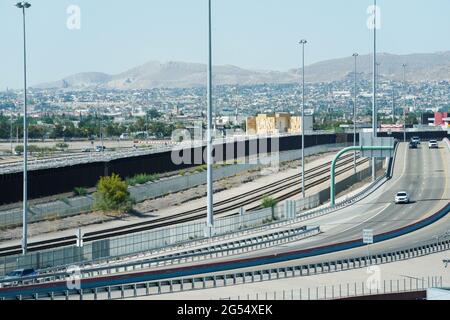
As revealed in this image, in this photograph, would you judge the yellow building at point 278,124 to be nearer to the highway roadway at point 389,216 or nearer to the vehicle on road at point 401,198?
the highway roadway at point 389,216

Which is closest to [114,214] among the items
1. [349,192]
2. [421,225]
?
[349,192]

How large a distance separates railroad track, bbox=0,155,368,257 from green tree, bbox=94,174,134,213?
3.22 metres

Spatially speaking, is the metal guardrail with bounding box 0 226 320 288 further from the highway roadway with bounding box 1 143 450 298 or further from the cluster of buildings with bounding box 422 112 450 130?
the cluster of buildings with bounding box 422 112 450 130

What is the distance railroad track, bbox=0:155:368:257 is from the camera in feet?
147

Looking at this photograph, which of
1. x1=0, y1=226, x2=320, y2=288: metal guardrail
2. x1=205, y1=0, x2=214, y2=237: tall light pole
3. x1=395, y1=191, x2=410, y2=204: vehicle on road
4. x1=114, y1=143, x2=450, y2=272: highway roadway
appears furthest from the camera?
x1=395, y1=191, x2=410, y2=204: vehicle on road

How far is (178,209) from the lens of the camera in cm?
6262

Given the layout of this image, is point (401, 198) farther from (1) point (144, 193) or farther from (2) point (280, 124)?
(2) point (280, 124)

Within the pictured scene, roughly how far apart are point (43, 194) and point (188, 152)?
31303 mm

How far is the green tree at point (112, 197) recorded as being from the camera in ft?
192

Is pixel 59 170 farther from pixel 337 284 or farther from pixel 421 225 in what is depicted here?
pixel 337 284

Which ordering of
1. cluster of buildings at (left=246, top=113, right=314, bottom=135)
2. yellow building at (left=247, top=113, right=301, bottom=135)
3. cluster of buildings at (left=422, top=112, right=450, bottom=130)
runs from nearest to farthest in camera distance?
yellow building at (left=247, top=113, right=301, bottom=135) < cluster of buildings at (left=246, top=113, right=314, bottom=135) < cluster of buildings at (left=422, top=112, right=450, bottom=130)

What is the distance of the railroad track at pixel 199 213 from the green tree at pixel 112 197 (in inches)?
127

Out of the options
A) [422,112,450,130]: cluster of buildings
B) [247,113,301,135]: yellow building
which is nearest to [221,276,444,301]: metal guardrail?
[247,113,301,135]: yellow building

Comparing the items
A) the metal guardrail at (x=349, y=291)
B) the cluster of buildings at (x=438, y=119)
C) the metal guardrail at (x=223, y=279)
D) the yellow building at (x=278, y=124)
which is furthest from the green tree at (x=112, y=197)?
the cluster of buildings at (x=438, y=119)
